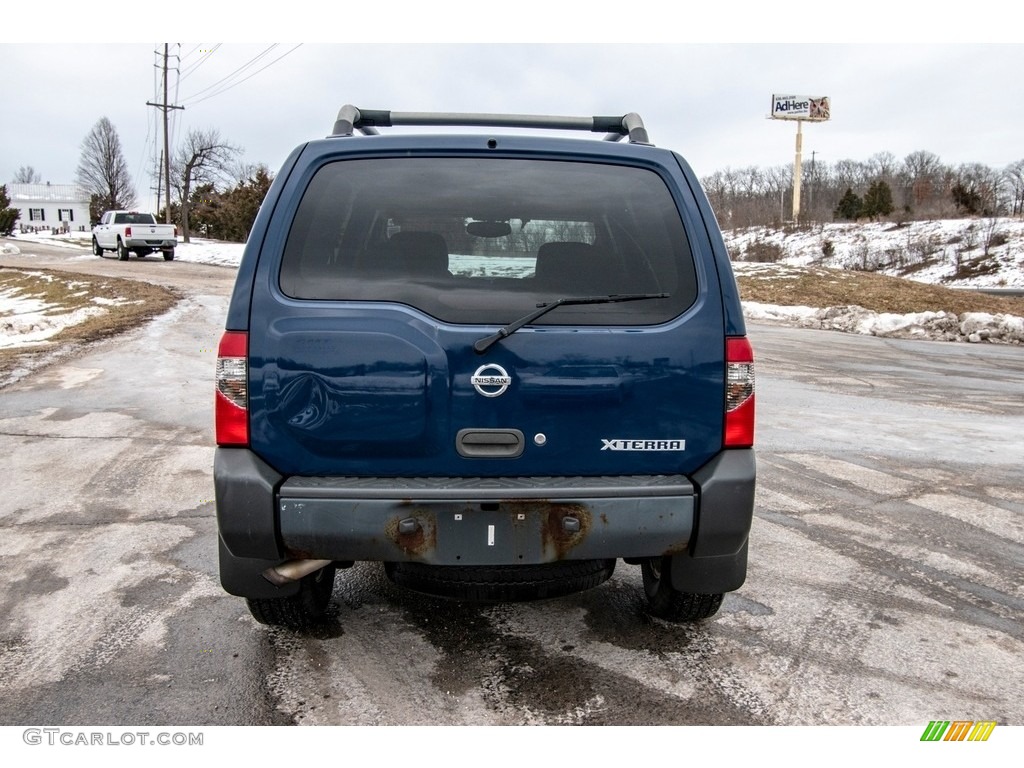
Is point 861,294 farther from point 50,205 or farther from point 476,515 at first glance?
point 50,205

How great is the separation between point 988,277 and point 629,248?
3900cm

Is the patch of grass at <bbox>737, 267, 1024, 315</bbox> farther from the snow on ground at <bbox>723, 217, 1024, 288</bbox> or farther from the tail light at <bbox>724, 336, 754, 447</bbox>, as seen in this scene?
the tail light at <bbox>724, 336, 754, 447</bbox>

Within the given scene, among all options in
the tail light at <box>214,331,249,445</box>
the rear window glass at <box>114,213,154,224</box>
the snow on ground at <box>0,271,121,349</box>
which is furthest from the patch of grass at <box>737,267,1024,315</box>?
the rear window glass at <box>114,213,154,224</box>

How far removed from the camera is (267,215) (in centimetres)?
278

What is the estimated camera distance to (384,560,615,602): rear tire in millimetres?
2910

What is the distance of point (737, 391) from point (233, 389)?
172 centimetres

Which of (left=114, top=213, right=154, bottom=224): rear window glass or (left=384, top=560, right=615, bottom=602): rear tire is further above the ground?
(left=114, top=213, right=154, bottom=224): rear window glass

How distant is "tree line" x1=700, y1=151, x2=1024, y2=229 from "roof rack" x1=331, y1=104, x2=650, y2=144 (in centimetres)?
5045

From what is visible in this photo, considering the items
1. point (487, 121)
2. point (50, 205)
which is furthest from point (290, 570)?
point (50, 205)

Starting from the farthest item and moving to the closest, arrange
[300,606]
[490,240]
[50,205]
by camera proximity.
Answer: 1. [50,205]
2. [300,606]
3. [490,240]

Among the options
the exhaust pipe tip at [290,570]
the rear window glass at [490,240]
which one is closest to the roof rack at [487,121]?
the rear window glass at [490,240]

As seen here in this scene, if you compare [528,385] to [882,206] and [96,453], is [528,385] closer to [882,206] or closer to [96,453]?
[96,453]

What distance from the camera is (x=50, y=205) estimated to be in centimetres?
10969
